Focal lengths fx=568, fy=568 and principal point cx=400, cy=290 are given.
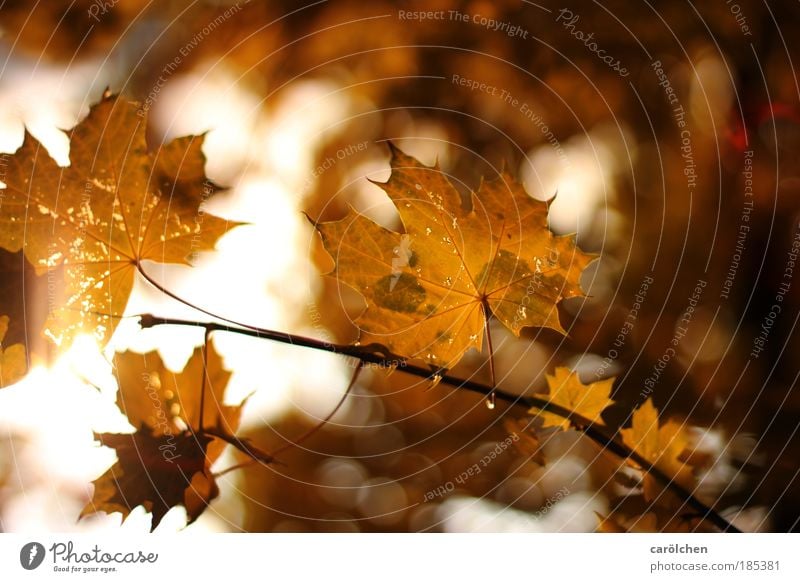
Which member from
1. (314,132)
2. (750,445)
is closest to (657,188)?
(750,445)

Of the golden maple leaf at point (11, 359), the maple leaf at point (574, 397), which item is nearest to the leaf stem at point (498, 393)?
the maple leaf at point (574, 397)

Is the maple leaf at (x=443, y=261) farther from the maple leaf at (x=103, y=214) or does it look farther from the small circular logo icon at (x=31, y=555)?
the small circular logo icon at (x=31, y=555)

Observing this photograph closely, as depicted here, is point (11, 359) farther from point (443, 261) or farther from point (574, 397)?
point (574, 397)

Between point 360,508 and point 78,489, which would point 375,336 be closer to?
point 360,508

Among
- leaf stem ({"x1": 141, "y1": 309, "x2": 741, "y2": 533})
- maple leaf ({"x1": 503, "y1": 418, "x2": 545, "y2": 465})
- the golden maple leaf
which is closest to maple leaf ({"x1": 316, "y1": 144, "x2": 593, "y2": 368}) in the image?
leaf stem ({"x1": 141, "y1": 309, "x2": 741, "y2": 533})

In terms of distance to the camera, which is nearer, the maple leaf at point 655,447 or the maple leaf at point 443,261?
the maple leaf at point 443,261
